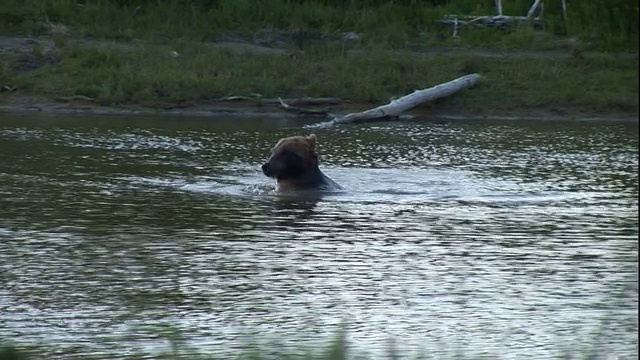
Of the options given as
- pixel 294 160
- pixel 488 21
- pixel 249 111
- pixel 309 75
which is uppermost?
pixel 488 21

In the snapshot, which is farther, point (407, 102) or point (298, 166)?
point (407, 102)

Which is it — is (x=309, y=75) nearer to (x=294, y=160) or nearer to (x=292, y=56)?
(x=292, y=56)

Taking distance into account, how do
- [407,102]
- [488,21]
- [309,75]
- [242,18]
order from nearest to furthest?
[407,102]
[309,75]
[242,18]
[488,21]

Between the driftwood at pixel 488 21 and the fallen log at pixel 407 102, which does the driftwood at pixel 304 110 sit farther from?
the driftwood at pixel 488 21

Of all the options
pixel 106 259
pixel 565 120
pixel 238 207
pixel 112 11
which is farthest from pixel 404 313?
pixel 112 11

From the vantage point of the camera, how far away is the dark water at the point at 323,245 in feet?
28.4

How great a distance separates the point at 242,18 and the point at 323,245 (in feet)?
56.2

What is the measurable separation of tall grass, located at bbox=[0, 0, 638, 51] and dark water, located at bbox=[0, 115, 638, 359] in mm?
7300

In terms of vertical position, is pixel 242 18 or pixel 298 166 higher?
pixel 242 18

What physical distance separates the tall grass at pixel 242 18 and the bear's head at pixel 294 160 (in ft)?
40.2

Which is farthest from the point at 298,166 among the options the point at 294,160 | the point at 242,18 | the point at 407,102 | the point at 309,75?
the point at 242,18

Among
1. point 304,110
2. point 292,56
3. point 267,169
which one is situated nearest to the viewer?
point 267,169

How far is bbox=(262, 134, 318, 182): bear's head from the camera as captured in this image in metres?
15.2

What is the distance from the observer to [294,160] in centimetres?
1524
